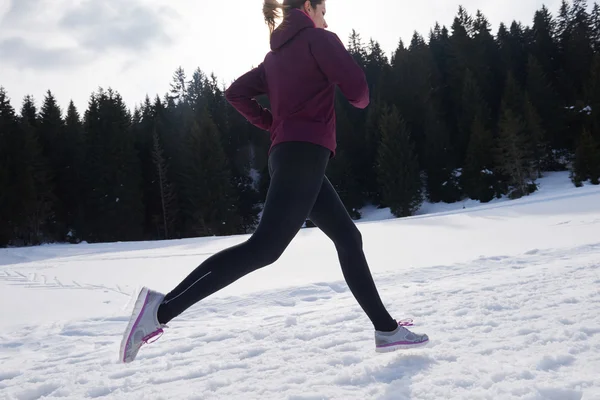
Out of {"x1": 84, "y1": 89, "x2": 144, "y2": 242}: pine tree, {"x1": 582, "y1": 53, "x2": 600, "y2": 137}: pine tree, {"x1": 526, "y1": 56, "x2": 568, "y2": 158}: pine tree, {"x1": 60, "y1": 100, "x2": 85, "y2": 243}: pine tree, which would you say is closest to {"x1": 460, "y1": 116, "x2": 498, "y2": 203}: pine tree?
{"x1": 526, "y1": 56, "x2": 568, "y2": 158}: pine tree

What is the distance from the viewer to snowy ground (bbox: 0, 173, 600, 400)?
1647mm

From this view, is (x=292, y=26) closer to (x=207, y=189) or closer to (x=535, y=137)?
(x=207, y=189)

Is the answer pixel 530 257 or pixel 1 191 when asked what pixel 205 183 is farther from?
pixel 530 257

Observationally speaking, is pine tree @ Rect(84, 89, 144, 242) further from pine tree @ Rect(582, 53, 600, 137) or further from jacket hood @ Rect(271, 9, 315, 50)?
pine tree @ Rect(582, 53, 600, 137)

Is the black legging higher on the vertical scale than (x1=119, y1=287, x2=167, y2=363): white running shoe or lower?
higher

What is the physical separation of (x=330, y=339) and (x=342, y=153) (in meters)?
28.0

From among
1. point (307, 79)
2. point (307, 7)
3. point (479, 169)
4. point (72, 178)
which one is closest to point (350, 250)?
point (307, 79)

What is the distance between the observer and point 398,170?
2814cm

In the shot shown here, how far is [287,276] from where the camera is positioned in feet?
17.8

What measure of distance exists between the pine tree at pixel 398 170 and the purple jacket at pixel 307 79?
26.1 metres

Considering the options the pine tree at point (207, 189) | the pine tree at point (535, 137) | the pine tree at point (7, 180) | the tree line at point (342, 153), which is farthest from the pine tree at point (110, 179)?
the pine tree at point (535, 137)

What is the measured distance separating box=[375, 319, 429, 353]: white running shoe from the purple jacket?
3.05ft

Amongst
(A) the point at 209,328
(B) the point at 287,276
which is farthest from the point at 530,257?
(A) the point at 209,328

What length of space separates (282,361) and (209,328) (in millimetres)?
1080
